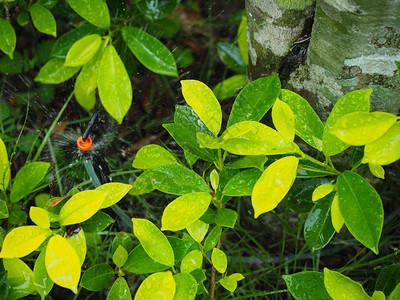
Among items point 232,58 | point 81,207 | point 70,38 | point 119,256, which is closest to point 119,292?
point 119,256

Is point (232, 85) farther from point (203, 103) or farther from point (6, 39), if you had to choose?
point (6, 39)

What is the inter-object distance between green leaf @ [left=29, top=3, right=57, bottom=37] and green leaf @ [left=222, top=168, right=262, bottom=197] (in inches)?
27.7

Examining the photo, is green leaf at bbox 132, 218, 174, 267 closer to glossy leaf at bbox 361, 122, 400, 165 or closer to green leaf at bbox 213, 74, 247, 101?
glossy leaf at bbox 361, 122, 400, 165

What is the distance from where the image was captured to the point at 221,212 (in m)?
0.93

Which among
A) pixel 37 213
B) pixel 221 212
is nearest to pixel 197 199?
pixel 221 212

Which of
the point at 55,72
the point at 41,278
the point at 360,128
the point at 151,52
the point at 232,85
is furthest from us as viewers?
the point at 232,85

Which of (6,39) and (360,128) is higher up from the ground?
(360,128)

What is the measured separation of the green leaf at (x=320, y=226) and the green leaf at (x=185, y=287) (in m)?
0.29

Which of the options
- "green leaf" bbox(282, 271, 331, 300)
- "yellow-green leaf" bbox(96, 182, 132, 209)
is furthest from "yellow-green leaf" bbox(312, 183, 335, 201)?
"yellow-green leaf" bbox(96, 182, 132, 209)

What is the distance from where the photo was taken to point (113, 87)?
0.99 metres

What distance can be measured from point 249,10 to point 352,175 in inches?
21.4

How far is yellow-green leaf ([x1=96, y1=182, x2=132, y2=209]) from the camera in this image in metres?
0.87

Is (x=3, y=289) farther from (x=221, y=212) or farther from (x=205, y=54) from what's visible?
(x=205, y=54)

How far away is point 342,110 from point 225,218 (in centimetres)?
34
